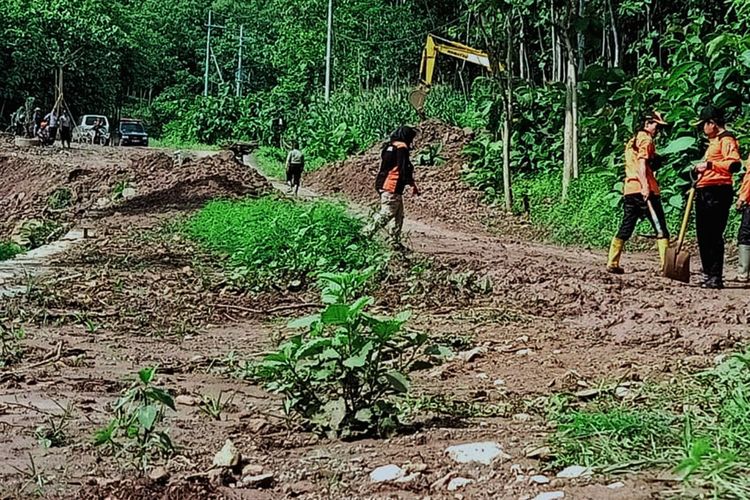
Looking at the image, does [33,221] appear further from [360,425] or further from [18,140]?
[360,425]

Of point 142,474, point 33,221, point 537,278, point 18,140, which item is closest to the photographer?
point 142,474

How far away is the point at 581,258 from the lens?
13.0 m

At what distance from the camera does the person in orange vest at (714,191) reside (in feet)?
31.0

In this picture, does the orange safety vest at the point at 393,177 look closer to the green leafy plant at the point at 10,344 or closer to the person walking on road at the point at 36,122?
the green leafy plant at the point at 10,344

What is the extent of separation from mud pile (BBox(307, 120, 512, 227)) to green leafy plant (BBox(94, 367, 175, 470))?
13.9m

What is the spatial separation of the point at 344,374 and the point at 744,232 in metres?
6.24

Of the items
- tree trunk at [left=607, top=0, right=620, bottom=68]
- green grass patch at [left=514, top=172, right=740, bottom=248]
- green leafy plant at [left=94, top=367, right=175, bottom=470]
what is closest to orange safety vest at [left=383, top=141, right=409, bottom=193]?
green grass patch at [left=514, top=172, right=740, bottom=248]

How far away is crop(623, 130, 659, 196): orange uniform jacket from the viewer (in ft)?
32.8

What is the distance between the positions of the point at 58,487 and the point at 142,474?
37cm

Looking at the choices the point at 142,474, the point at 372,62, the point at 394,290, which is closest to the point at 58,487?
the point at 142,474

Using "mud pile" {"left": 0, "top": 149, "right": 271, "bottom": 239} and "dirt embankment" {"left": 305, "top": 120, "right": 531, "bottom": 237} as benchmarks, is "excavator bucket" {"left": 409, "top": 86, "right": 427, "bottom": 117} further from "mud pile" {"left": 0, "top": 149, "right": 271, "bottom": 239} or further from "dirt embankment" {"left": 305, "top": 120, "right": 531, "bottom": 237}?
"mud pile" {"left": 0, "top": 149, "right": 271, "bottom": 239}

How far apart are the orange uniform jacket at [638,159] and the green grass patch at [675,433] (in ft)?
16.3

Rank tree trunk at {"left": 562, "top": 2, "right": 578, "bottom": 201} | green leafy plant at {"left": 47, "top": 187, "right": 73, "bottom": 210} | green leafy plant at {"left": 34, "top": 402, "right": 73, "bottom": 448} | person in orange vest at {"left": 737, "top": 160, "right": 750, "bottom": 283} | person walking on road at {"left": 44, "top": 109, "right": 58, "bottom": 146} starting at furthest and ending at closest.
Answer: person walking on road at {"left": 44, "top": 109, "right": 58, "bottom": 146} < green leafy plant at {"left": 47, "top": 187, "right": 73, "bottom": 210} < tree trunk at {"left": 562, "top": 2, "right": 578, "bottom": 201} < person in orange vest at {"left": 737, "top": 160, "right": 750, "bottom": 283} < green leafy plant at {"left": 34, "top": 402, "right": 73, "bottom": 448}

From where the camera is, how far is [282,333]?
8.58m
